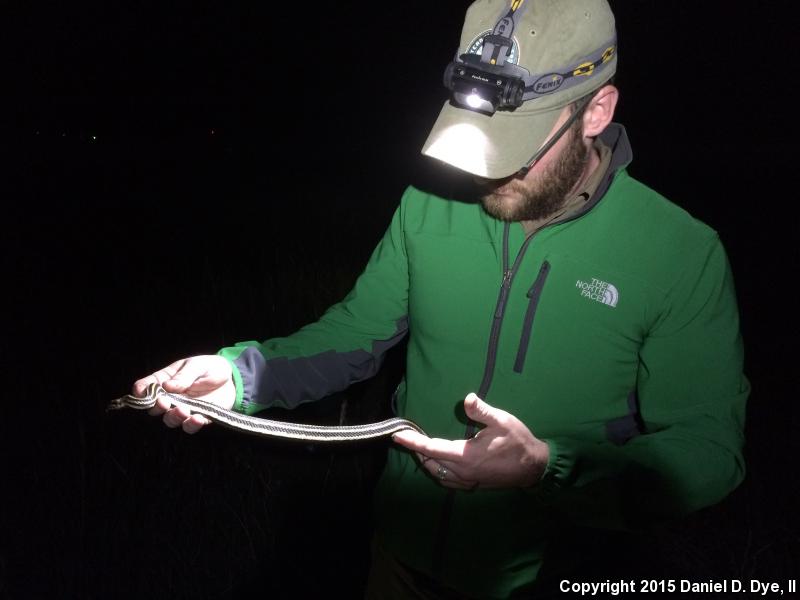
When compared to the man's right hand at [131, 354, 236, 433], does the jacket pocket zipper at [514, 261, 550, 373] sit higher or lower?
higher

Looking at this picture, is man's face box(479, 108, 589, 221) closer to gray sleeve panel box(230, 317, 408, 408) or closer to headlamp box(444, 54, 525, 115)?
headlamp box(444, 54, 525, 115)

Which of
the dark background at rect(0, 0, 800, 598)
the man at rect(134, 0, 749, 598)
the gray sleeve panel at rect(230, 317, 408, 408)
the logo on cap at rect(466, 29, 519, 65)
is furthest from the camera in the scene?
the dark background at rect(0, 0, 800, 598)

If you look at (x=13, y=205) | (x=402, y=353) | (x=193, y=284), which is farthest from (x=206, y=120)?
(x=402, y=353)

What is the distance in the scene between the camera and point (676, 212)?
1.71 metres

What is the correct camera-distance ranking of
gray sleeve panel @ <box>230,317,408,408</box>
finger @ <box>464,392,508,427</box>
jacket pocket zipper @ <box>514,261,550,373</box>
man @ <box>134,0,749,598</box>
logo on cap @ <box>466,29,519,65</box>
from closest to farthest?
1. finger @ <box>464,392,508,427</box>
2. man @ <box>134,0,749,598</box>
3. logo on cap @ <box>466,29,519,65</box>
4. jacket pocket zipper @ <box>514,261,550,373</box>
5. gray sleeve panel @ <box>230,317,408,408</box>

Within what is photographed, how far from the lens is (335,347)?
211 cm

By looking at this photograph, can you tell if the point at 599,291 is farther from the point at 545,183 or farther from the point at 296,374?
the point at 296,374

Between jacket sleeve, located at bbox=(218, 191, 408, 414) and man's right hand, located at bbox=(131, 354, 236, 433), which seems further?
jacket sleeve, located at bbox=(218, 191, 408, 414)

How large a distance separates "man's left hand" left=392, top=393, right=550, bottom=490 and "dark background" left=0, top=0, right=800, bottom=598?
1.81 feet

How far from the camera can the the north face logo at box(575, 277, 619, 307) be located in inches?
67.6

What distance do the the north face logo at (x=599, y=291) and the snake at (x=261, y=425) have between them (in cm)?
73

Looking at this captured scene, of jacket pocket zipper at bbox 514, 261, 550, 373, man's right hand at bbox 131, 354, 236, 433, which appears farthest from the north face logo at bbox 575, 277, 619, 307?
man's right hand at bbox 131, 354, 236, 433

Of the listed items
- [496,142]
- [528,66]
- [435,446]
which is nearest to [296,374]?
[435,446]

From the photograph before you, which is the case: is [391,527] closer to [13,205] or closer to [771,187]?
[13,205]
